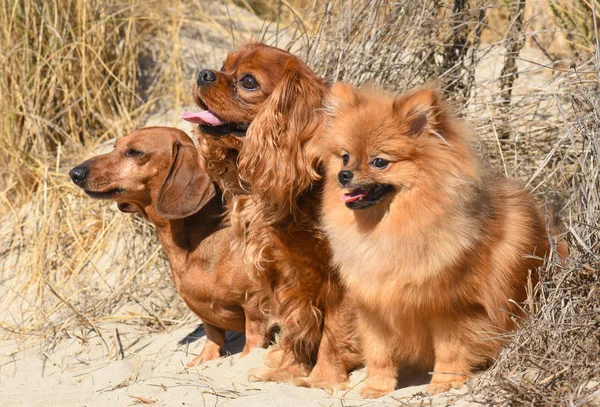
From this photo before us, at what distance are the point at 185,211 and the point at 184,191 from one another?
112mm

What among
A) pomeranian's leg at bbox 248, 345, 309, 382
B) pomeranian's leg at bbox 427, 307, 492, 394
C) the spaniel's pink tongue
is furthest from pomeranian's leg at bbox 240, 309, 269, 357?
the spaniel's pink tongue

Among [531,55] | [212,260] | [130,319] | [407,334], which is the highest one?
[531,55]

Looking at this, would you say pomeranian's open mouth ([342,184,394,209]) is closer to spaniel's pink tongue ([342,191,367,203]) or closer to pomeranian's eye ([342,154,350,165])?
spaniel's pink tongue ([342,191,367,203])

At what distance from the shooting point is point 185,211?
4.54 m

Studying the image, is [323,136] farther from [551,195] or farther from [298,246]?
[551,195]

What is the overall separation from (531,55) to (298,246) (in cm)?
390

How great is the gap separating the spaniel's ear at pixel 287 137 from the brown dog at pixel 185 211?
2.30 ft

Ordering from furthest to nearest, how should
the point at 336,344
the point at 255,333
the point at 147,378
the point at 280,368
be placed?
the point at 255,333, the point at 147,378, the point at 280,368, the point at 336,344

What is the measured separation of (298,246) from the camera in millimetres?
3982

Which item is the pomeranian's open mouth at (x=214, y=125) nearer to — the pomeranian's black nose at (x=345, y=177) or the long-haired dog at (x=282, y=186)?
the long-haired dog at (x=282, y=186)

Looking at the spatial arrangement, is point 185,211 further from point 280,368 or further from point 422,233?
point 422,233

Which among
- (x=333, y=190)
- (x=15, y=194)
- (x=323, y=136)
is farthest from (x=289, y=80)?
(x=15, y=194)

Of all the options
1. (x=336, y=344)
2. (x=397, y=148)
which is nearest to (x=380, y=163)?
(x=397, y=148)

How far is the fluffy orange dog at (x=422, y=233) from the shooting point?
11.0ft
